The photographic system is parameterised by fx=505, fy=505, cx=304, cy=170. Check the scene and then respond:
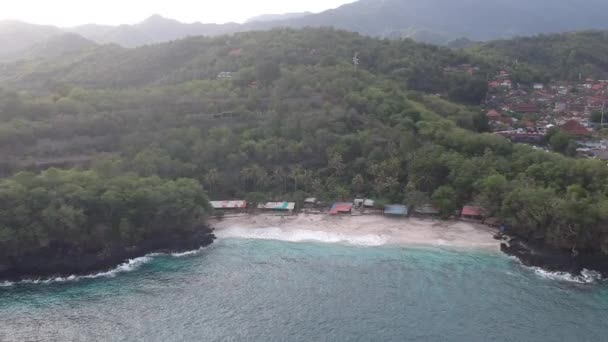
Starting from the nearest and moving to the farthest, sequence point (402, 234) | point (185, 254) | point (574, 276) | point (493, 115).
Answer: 1. point (574, 276)
2. point (185, 254)
3. point (402, 234)
4. point (493, 115)

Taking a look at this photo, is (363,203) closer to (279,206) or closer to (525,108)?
(279,206)

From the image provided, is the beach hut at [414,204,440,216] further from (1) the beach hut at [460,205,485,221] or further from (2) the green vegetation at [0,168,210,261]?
(2) the green vegetation at [0,168,210,261]

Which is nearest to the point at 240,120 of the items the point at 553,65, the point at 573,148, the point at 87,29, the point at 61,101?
the point at 61,101

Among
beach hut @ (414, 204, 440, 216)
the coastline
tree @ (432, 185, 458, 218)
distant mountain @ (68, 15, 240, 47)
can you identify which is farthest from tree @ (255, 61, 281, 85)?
distant mountain @ (68, 15, 240, 47)

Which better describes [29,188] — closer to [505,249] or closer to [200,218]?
[200,218]

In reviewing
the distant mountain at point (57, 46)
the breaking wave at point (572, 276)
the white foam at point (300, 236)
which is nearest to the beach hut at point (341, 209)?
the white foam at point (300, 236)

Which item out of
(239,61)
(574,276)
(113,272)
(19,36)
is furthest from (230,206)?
(19,36)

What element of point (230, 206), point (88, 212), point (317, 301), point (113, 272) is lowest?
point (113, 272)
